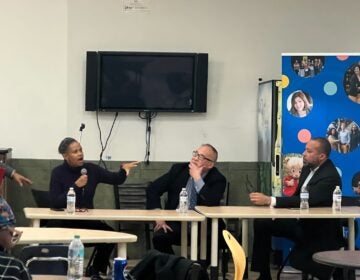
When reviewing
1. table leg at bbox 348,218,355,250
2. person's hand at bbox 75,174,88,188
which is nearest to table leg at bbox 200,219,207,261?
person's hand at bbox 75,174,88,188

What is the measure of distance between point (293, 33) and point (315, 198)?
96.0 inches

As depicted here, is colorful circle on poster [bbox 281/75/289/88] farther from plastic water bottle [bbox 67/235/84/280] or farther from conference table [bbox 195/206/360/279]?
plastic water bottle [bbox 67/235/84/280]

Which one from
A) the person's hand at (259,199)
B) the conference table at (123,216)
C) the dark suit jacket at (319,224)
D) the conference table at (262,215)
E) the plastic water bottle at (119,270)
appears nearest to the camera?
the plastic water bottle at (119,270)

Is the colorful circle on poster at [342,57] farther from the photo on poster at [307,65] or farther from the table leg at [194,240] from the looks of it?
the table leg at [194,240]

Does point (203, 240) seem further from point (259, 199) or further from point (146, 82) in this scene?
point (146, 82)

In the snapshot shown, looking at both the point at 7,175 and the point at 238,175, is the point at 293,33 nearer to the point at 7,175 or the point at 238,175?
the point at 238,175

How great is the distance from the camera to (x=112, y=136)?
7188 mm

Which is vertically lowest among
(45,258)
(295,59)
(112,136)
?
(45,258)

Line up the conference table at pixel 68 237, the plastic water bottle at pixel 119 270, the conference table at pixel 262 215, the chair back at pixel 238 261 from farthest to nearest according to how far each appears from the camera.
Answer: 1. the conference table at pixel 262 215
2. the conference table at pixel 68 237
3. the chair back at pixel 238 261
4. the plastic water bottle at pixel 119 270

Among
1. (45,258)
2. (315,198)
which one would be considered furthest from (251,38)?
(45,258)

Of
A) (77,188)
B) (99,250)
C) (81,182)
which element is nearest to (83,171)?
(77,188)

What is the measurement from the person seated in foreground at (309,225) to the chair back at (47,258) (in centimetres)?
212

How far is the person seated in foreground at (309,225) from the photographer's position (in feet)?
17.2

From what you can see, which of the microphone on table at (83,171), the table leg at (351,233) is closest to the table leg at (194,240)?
the microphone on table at (83,171)
